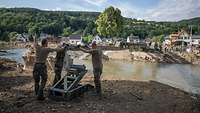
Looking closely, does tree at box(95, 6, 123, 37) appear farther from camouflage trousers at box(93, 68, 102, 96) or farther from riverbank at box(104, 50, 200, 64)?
camouflage trousers at box(93, 68, 102, 96)

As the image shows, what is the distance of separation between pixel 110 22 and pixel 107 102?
8341 centimetres

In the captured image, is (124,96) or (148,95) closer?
(124,96)

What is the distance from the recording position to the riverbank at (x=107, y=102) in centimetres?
1243

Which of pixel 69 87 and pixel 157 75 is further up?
pixel 69 87

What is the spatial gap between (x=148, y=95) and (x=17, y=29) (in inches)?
6454

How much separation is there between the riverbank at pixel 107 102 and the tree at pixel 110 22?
78215 mm

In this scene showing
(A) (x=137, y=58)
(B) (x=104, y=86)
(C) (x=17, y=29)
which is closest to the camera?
(B) (x=104, y=86)

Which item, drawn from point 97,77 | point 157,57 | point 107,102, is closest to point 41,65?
point 97,77

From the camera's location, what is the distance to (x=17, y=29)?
174m

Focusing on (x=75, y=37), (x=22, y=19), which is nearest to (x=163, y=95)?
(x=75, y=37)

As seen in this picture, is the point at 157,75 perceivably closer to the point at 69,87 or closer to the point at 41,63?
the point at 69,87

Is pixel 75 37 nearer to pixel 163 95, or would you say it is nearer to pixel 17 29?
pixel 17 29

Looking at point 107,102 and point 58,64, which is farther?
point 58,64

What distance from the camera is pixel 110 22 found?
96.8 meters
